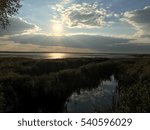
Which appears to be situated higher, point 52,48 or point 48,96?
point 52,48

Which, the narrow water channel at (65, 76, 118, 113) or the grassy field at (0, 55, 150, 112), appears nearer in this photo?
the grassy field at (0, 55, 150, 112)

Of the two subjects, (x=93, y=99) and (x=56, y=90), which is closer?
(x=93, y=99)

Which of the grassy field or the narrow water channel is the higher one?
the grassy field

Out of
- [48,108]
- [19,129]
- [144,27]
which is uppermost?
[144,27]

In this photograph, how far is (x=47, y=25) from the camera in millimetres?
25188

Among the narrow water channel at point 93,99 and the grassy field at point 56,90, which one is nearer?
the grassy field at point 56,90

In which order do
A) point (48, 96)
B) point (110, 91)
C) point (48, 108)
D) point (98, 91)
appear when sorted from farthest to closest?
point (98, 91) → point (110, 91) → point (48, 96) → point (48, 108)

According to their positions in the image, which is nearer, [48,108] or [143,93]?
[143,93]

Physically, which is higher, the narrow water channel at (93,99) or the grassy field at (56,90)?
the grassy field at (56,90)

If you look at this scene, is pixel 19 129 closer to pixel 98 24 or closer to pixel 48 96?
pixel 48 96

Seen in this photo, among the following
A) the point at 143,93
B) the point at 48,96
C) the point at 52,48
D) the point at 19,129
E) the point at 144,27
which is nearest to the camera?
the point at 19,129

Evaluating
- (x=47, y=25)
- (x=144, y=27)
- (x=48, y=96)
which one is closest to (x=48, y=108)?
(x=48, y=96)

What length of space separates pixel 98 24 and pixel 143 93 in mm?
13109

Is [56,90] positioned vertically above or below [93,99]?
above
